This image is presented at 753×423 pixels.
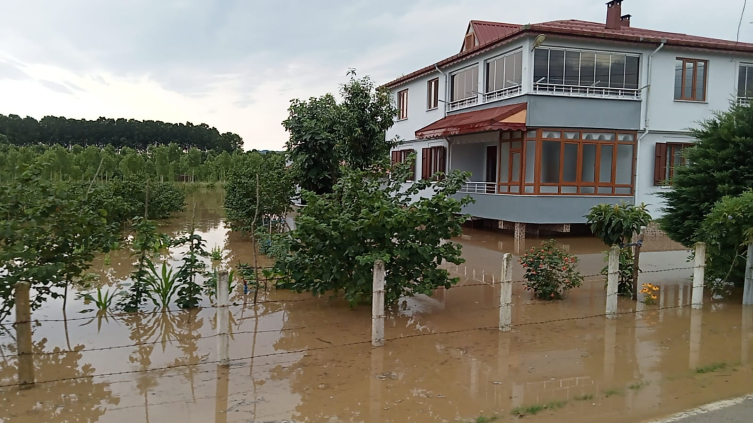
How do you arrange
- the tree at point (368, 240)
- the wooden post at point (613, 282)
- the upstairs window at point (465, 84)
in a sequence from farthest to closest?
the upstairs window at point (465, 84) < the wooden post at point (613, 282) < the tree at point (368, 240)

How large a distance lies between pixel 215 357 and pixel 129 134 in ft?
327

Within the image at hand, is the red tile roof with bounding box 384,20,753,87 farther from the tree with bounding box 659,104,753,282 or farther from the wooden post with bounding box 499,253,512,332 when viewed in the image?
the wooden post with bounding box 499,253,512,332

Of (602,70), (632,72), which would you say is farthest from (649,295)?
(632,72)

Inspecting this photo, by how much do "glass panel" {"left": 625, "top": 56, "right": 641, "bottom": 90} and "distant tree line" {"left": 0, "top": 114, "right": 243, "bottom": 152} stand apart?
68.1 metres

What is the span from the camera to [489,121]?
17750 millimetres

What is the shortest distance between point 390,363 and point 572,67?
48.6 ft

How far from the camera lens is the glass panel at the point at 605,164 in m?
19.0

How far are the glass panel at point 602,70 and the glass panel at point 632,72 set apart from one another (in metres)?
0.89

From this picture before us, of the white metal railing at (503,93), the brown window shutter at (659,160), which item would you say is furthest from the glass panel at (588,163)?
the white metal railing at (503,93)

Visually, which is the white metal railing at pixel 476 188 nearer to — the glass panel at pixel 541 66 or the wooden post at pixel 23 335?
the glass panel at pixel 541 66

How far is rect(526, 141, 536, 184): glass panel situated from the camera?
18.3 metres

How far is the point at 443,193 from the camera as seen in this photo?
8617mm

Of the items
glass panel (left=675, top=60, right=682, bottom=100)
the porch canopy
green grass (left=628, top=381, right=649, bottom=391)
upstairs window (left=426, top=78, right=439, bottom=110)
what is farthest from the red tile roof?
green grass (left=628, top=381, right=649, bottom=391)

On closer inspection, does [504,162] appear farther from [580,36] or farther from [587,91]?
[580,36]
